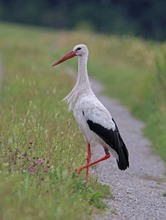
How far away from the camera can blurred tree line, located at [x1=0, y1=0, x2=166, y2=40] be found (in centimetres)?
7322

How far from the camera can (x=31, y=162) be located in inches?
316

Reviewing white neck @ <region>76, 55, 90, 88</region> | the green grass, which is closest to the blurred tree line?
the green grass

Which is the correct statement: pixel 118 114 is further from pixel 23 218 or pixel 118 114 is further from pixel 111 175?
pixel 23 218

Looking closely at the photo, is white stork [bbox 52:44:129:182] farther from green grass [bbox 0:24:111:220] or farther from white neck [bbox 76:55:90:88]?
green grass [bbox 0:24:111:220]

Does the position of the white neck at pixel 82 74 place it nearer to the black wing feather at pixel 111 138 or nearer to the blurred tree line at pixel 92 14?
the black wing feather at pixel 111 138

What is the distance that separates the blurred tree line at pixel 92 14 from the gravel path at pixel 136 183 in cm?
5820

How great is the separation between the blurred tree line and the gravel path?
58.2 m

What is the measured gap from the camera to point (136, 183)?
10.3 metres

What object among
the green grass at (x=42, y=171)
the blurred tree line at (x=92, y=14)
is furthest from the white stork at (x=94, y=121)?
the blurred tree line at (x=92, y=14)

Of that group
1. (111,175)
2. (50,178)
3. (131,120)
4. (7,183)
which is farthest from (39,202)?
(131,120)

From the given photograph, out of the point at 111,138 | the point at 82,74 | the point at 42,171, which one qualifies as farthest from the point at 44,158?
the point at 82,74

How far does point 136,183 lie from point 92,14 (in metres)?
67.9

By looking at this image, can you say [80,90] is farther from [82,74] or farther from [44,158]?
[44,158]

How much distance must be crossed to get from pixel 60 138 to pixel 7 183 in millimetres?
2699
